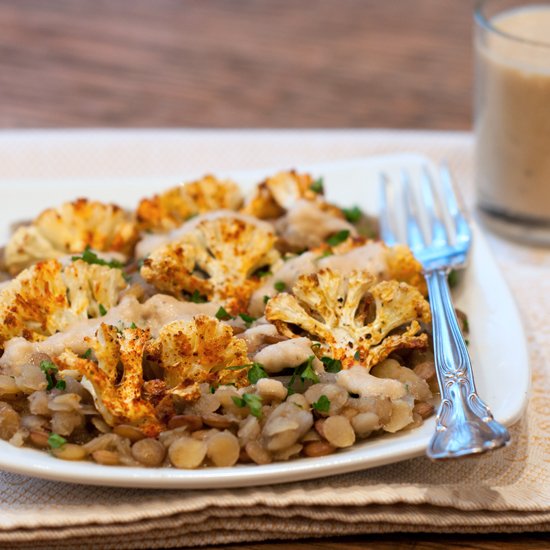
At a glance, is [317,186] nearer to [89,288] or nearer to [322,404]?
[89,288]

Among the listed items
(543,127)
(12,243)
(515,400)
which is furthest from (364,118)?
(515,400)

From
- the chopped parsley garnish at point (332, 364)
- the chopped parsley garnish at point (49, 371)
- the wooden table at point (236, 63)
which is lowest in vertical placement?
the wooden table at point (236, 63)

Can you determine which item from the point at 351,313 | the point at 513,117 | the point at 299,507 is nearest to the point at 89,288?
the point at 351,313

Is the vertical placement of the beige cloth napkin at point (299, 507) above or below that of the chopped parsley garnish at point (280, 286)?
below

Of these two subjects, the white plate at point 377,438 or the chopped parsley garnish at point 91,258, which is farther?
the chopped parsley garnish at point 91,258

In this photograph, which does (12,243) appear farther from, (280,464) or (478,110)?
(478,110)

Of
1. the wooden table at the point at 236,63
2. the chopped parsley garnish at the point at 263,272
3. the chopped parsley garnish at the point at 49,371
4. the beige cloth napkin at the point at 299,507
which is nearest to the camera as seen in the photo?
the beige cloth napkin at the point at 299,507

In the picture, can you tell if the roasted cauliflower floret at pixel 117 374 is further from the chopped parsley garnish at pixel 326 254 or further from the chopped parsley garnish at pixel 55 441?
the chopped parsley garnish at pixel 326 254

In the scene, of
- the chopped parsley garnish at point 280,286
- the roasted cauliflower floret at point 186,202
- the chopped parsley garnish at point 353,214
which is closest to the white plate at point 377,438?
the chopped parsley garnish at point 353,214
